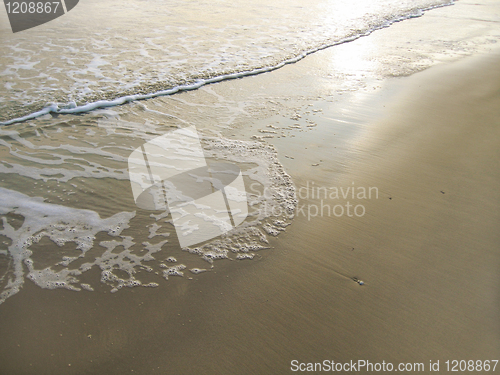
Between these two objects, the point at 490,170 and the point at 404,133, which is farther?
the point at 404,133

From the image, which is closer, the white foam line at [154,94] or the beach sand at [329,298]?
the beach sand at [329,298]

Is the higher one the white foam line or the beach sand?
the white foam line

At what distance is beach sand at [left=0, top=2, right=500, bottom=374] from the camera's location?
1904 millimetres

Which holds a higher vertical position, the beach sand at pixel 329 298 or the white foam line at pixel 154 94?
the white foam line at pixel 154 94

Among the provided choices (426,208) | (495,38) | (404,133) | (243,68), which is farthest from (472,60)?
(426,208)

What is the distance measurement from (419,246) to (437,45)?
7.45 m

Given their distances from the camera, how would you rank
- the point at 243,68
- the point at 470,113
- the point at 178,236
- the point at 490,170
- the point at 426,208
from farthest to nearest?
1. the point at 243,68
2. the point at 470,113
3. the point at 490,170
4. the point at 426,208
5. the point at 178,236

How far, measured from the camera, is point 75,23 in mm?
8570

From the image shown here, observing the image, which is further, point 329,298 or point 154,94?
point 154,94

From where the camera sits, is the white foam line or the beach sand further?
the white foam line

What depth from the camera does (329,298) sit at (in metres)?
2.23

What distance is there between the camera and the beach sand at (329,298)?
1.90 meters

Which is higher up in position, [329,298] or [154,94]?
[154,94]

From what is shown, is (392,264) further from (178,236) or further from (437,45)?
(437,45)
